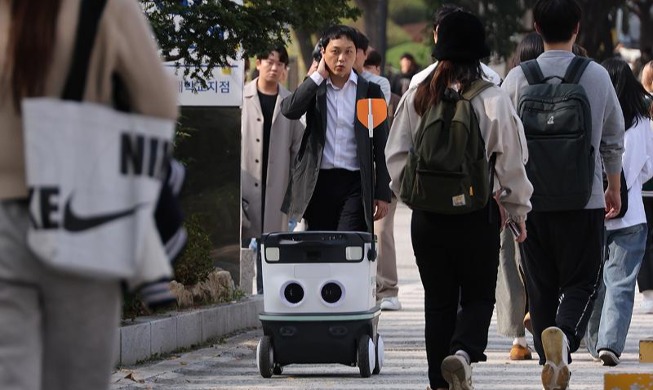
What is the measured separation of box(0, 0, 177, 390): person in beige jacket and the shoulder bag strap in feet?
0.04

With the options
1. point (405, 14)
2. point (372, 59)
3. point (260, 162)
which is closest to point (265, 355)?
point (260, 162)


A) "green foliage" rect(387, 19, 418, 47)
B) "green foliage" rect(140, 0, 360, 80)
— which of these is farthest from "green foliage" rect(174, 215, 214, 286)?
"green foliage" rect(387, 19, 418, 47)

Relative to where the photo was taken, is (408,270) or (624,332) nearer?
(624,332)

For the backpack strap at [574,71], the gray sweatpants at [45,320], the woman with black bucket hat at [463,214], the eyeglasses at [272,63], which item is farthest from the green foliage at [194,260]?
the gray sweatpants at [45,320]

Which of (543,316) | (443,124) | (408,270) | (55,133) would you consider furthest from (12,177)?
(408,270)

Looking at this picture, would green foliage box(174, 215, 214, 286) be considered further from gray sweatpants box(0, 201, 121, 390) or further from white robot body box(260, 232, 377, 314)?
gray sweatpants box(0, 201, 121, 390)

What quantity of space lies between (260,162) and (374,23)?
78.9ft

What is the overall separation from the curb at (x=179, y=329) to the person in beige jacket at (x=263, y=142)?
659mm

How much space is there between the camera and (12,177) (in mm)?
3717

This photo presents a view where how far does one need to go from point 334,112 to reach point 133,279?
628cm

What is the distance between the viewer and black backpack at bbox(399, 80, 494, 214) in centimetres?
705

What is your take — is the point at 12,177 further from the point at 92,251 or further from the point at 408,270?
the point at 408,270

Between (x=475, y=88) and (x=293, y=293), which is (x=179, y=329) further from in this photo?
(x=475, y=88)

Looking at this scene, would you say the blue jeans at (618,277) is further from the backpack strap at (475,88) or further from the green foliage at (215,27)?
the backpack strap at (475,88)
